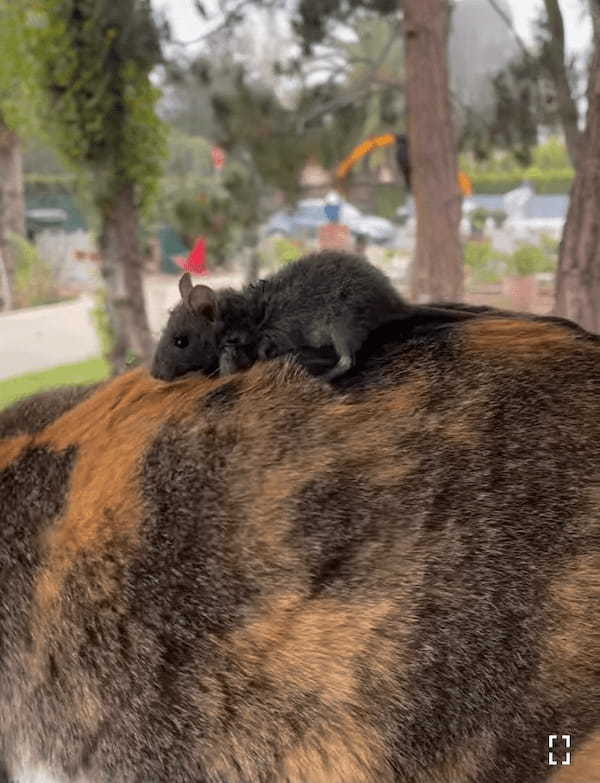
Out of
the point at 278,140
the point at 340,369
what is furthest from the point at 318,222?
the point at 340,369

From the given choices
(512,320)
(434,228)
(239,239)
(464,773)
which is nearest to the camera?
(464,773)

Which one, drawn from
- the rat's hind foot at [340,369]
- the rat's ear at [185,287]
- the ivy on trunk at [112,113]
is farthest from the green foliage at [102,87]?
the rat's hind foot at [340,369]

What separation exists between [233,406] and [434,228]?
207cm

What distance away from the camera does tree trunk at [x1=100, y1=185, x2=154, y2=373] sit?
305cm

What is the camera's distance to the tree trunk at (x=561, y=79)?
237cm

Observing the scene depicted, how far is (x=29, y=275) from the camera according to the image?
2.82m

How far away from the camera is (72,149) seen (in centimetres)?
287

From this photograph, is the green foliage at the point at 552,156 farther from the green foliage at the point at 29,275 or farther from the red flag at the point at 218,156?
the green foliage at the point at 29,275

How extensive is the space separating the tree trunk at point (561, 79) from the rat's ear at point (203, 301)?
1686 mm

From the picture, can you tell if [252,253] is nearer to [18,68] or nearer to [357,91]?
[357,91]

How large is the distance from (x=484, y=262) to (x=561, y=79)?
57 centimetres

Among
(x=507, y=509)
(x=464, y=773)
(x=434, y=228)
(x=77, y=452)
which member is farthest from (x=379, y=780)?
(x=434, y=228)

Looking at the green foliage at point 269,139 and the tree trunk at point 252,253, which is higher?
the green foliage at point 269,139

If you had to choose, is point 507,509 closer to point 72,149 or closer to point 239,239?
point 239,239
